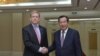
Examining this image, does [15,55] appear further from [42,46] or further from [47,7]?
[42,46]

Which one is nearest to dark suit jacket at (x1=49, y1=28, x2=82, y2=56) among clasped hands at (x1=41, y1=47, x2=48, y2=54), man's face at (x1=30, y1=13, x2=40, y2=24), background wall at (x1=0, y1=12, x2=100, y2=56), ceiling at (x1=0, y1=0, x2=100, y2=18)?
clasped hands at (x1=41, y1=47, x2=48, y2=54)

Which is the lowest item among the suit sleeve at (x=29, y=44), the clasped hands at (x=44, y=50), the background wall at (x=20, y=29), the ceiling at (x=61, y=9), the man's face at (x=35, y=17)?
the background wall at (x=20, y=29)

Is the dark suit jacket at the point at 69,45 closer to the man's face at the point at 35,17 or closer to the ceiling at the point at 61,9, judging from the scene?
the man's face at the point at 35,17

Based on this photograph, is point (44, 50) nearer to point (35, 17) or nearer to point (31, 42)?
point (31, 42)

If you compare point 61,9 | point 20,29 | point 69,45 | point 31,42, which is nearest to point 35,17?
point 31,42

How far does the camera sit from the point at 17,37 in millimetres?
11992

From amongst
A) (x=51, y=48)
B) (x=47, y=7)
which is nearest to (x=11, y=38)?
(x=47, y=7)

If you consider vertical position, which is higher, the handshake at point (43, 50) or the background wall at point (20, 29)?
the handshake at point (43, 50)

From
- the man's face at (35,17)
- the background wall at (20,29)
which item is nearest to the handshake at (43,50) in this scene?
the man's face at (35,17)

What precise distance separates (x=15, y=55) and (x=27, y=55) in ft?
28.0

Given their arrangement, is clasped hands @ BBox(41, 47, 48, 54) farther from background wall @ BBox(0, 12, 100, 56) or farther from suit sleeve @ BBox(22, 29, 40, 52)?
background wall @ BBox(0, 12, 100, 56)

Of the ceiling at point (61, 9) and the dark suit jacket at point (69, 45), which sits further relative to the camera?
the ceiling at point (61, 9)

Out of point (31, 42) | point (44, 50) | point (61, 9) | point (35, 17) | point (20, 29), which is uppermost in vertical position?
point (35, 17)

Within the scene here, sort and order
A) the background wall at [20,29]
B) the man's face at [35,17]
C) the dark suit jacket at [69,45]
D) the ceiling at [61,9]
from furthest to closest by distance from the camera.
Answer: the background wall at [20,29] < the ceiling at [61,9] < the dark suit jacket at [69,45] < the man's face at [35,17]
